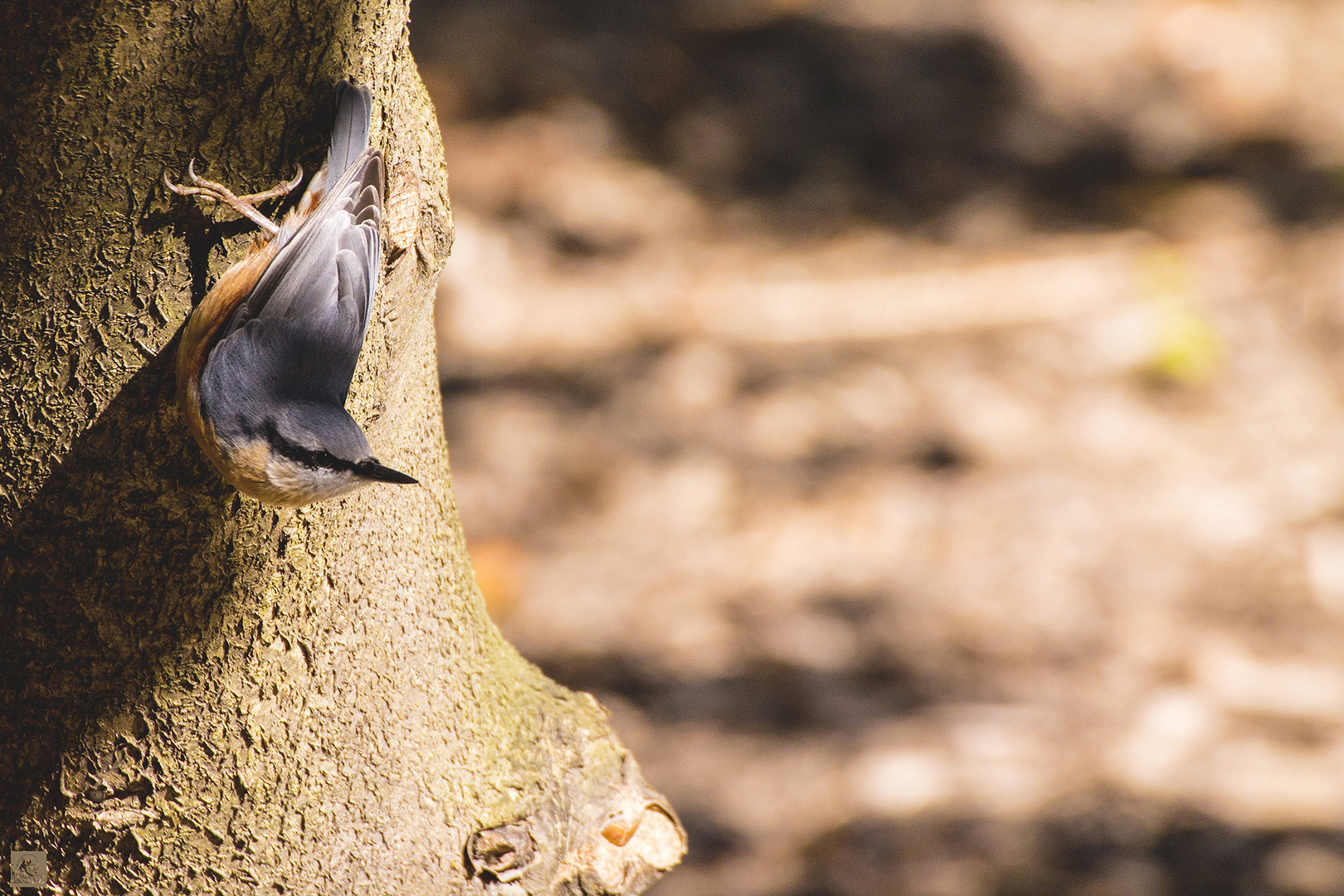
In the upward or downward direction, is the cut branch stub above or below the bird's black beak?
below

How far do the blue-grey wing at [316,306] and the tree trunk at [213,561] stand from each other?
0.12 m

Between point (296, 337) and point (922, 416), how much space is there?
9.80 ft

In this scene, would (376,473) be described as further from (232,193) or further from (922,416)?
(922,416)

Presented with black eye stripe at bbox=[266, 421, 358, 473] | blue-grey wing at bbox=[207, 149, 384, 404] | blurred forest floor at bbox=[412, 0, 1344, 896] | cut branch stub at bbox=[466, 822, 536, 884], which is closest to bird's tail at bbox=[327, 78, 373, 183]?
blue-grey wing at bbox=[207, 149, 384, 404]

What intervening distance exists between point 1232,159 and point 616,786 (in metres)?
4.87

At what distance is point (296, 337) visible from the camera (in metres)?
1.81

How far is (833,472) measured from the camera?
4219 millimetres

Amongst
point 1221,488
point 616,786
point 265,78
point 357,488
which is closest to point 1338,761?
point 1221,488

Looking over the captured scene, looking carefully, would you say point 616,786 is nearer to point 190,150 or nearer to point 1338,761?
point 190,150

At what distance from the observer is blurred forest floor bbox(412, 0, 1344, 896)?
3.30 meters

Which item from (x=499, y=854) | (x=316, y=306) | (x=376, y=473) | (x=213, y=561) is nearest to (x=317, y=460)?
(x=376, y=473)

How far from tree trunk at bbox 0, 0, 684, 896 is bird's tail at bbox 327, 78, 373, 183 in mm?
13

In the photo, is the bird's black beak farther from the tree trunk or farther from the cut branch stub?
the cut branch stub

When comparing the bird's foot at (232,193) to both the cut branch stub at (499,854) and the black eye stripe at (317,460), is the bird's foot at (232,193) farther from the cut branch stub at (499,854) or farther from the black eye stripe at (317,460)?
the cut branch stub at (499,854)
